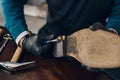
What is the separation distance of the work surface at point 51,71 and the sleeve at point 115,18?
17cm

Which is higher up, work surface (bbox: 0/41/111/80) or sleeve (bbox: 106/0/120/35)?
sleeve (bbox: 106/0/120/35)

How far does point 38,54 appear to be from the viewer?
0.91 metres

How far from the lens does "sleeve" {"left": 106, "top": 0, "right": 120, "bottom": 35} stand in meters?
0.95

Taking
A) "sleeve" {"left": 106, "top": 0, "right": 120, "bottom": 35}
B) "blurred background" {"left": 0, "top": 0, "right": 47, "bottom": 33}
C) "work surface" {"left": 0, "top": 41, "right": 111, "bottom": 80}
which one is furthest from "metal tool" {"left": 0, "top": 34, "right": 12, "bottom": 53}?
"blurred background" {"left": 0, "top": 0, "right": 47, "bottom": 33}

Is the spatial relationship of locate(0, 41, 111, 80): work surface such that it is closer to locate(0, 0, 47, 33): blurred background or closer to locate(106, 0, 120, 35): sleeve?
locate(106, 0, 120, 35): sleeve

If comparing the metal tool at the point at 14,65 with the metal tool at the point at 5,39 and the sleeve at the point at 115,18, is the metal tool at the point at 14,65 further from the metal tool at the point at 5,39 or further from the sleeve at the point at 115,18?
the sleeve at the point at 115,18

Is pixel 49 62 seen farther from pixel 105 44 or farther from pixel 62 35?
pixel 105 44

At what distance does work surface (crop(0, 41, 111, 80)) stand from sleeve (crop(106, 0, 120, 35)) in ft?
0.56

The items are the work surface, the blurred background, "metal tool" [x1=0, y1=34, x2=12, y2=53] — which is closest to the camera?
the work surface

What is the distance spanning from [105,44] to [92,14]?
18cm

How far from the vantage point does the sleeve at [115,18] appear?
95cm

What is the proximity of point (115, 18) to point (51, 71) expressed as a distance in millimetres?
290

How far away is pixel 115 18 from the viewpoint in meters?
0.98

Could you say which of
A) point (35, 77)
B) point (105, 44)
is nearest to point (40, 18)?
point (35, 77)
